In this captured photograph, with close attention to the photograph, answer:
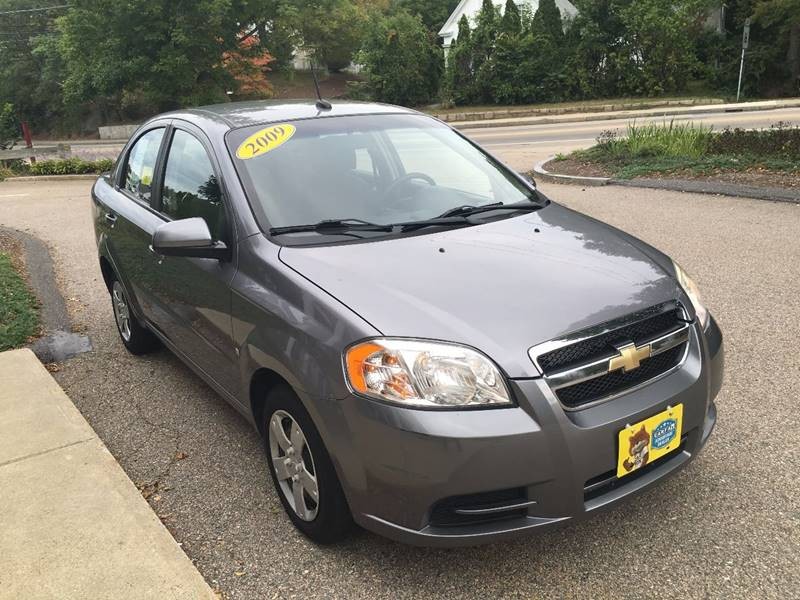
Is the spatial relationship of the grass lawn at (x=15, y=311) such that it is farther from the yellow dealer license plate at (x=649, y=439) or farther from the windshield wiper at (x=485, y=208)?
the yellow dealer license plate at (x=649, y=439)

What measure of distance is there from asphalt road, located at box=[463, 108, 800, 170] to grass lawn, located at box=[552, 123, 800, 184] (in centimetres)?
173

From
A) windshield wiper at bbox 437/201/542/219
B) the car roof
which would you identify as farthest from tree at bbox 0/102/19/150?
windshield wiper at bbox 437/201/542/219

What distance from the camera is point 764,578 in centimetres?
235

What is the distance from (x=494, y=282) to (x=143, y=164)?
9.35 ft

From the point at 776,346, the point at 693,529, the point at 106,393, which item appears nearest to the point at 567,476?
the point at 693,529

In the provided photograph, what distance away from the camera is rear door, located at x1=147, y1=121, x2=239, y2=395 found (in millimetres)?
3045

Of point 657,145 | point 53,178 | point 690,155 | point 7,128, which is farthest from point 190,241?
point 7,128

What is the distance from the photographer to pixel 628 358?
232cm

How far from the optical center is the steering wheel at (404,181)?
11.0 feet

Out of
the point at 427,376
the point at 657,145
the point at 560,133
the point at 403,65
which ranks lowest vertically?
the point at 560,133

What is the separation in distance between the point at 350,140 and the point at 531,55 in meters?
30.5

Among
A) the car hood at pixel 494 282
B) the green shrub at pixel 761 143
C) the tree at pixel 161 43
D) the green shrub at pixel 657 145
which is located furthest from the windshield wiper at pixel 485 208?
the tree at pixel 161 43

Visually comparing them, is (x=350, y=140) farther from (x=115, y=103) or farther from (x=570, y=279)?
(x=115, y=103)

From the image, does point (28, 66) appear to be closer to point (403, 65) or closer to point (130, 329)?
point (403, 65)
